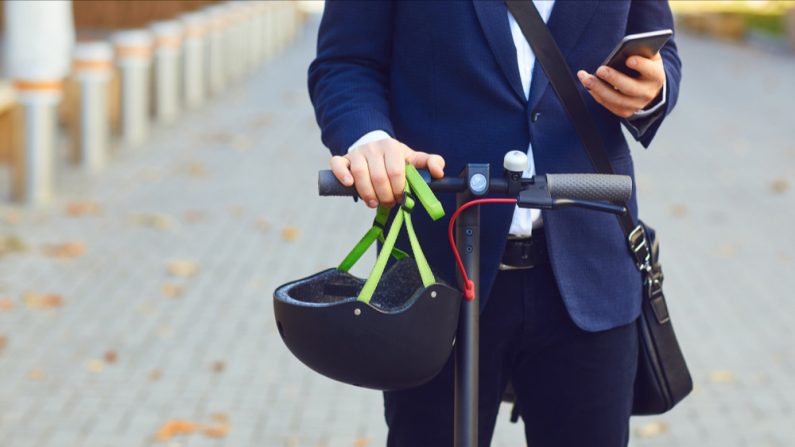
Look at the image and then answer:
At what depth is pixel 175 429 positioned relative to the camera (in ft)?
16.8

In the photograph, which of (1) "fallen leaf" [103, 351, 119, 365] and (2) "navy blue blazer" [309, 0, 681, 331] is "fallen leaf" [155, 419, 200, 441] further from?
(2) "navy blue blazer" [309, 0, 681, 331]

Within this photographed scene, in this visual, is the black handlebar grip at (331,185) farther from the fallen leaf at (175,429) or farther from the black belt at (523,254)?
the fallen leaf at (175,429)

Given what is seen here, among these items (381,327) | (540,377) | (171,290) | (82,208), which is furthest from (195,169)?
(381,327)

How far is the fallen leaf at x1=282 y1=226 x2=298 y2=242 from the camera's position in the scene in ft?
27.6

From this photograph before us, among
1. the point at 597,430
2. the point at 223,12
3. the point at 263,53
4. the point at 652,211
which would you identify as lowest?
the point at 263,53

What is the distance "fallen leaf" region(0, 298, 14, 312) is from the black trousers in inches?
184

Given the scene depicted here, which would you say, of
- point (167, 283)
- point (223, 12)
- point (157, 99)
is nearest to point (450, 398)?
point (167, 283)

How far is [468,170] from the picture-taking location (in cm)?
197

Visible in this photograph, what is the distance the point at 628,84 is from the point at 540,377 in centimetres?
60

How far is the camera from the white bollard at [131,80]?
12172 mm

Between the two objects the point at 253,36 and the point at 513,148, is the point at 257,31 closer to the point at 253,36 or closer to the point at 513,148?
the point at 253,36

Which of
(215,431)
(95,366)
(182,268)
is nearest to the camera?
(215,431)

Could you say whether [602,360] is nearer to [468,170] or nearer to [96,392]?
[468,170]

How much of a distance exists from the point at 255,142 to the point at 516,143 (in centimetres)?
1033
